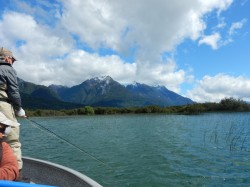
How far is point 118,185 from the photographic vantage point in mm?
13672

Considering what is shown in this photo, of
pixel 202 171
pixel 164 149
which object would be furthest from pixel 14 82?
pixel 164 149

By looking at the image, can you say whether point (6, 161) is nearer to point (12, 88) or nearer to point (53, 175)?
point (12, 88)

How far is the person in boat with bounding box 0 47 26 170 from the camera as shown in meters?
5.87

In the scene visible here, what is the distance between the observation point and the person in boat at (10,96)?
5.87m

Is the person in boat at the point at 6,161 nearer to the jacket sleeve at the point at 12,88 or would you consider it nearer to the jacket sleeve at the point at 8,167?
the jacket sleeve at the point at 8,167

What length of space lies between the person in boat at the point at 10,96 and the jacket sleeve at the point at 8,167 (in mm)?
837

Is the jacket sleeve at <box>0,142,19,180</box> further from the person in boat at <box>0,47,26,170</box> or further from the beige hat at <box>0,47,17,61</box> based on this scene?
the beige hat at <box>0,47,17,61</box>

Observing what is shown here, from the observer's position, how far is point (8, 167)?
4.69 metres

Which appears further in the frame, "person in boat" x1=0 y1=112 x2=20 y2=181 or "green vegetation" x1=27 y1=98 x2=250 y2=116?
"green vegetation" x1=27 y1=98 x2=250 y2=116

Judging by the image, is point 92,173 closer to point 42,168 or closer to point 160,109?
point 42,168

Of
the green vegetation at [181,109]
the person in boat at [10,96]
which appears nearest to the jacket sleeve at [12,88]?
the person in boat at [10,96]

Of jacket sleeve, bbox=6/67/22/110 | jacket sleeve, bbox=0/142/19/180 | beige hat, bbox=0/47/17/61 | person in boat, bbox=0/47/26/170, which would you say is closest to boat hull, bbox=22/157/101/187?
person in boat, bbox=0/47/26/170

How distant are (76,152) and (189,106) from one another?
11501 cm

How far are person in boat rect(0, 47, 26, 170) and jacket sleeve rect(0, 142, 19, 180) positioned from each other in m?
0.84
